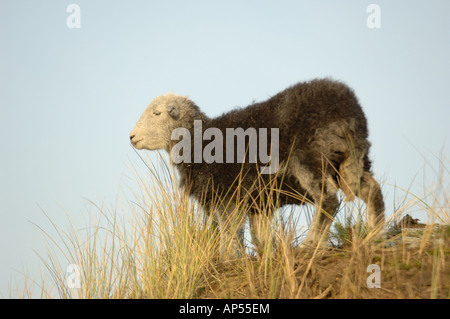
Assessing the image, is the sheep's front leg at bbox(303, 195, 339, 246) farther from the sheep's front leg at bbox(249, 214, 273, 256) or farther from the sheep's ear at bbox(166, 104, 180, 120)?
the sheep's ear at bbox(166, 104, 180, 120)

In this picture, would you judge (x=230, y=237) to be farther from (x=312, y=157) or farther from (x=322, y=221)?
(x=312, y=157)

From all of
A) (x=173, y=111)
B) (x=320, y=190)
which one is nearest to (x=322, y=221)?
(x=320, y=190)

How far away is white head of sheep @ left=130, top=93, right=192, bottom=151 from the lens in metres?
7.64

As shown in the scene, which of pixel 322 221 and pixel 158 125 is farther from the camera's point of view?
pixel 158 125

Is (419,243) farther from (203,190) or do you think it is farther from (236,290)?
(203,190)

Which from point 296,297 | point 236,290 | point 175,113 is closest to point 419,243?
point 296,297

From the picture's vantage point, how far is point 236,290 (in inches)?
203

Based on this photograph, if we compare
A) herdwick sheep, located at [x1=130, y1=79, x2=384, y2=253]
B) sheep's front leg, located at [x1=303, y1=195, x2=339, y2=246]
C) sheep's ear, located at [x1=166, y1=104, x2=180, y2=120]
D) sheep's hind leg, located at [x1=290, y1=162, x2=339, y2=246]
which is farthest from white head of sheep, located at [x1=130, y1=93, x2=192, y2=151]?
sheep's front leg, located at [x1=303, y1=195, x2=339, y2=246]

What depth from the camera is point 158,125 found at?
7.67m

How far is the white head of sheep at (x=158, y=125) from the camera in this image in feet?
25.1
